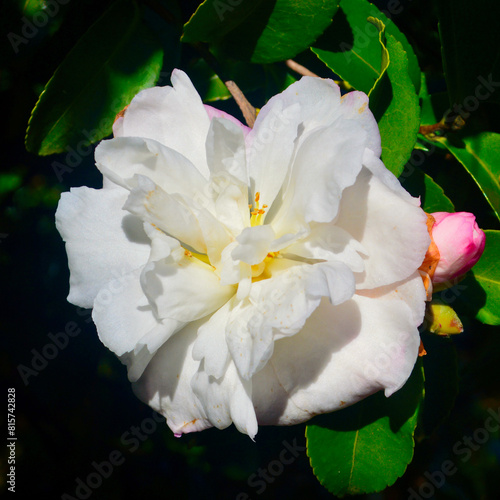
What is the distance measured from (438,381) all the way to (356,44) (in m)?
0.77

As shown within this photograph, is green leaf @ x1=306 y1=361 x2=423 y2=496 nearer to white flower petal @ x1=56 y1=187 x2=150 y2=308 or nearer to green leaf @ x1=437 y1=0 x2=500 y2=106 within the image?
white flower petal @ x1=56 y1=187 x2=150 y2=308

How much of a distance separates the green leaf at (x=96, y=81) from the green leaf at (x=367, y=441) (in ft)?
2.45

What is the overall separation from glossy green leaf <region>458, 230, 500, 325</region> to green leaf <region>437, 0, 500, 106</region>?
33 cm

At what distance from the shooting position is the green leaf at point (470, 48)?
103cm

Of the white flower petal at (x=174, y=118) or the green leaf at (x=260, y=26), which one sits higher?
the green leaf at (x=260, y=26)

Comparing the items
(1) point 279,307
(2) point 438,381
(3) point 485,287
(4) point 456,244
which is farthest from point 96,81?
(2) point 438,381

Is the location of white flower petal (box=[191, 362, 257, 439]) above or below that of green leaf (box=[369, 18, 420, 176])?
below

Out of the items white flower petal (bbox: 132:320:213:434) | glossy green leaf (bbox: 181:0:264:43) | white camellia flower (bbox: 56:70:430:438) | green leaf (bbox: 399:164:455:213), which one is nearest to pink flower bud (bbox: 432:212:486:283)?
white camellia flower (bbox: 56:70:430:438)

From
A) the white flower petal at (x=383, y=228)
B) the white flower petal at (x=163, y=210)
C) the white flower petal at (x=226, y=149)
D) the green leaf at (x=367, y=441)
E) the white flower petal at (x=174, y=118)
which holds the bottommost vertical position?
the green leaf at (x=367, y=441)

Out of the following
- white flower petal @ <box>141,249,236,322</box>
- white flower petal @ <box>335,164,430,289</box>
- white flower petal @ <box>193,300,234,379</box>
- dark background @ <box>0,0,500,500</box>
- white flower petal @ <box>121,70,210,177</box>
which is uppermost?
white flower petal @ <box>335,164,430,289</box>

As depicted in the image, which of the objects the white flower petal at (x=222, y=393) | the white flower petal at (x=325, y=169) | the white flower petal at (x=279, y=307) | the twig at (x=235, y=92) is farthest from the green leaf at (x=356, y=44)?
the white flower petal at (x=222, y=393)

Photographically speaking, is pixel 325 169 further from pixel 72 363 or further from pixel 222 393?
pixel 72 363

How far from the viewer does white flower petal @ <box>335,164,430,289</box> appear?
693 millimetres

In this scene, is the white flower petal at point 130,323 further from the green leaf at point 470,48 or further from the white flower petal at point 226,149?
the green leaf at point 470,48
